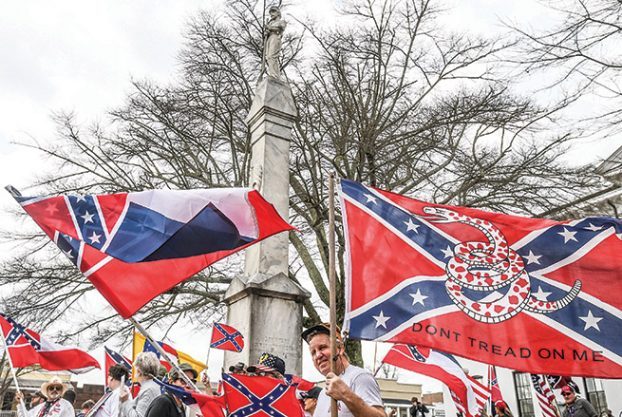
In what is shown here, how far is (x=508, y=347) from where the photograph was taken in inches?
139

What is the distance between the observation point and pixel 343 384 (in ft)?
8.57

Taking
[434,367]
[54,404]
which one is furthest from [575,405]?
[54,404]

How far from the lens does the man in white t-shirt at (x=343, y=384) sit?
2.59m

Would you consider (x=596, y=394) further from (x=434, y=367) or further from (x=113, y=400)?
(x=113, y=400)

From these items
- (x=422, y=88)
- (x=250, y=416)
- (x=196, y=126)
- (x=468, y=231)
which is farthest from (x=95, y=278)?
(x=422, y=88)

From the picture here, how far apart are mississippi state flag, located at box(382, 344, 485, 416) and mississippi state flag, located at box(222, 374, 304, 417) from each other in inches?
120

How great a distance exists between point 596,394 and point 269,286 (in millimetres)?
19286

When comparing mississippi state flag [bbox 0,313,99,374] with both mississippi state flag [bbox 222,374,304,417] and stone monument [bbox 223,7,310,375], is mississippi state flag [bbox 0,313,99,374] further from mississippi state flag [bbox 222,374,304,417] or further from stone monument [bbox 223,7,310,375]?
mississippi state flag [bbox 222,374,304,417]

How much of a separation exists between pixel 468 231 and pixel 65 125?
39.5 ft

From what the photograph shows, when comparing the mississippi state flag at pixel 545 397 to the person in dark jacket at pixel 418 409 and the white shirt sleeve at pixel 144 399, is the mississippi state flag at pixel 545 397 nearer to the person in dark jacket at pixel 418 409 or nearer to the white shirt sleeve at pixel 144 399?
the person in dark jacket at pixel 418 409

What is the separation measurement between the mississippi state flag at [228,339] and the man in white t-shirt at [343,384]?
3756 mm

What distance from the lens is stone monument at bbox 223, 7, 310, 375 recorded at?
6.83m

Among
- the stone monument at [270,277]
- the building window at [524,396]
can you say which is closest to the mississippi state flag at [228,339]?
the stone monument at [270,277]

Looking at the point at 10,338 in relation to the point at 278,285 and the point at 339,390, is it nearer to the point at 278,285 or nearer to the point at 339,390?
the point at 278,285
